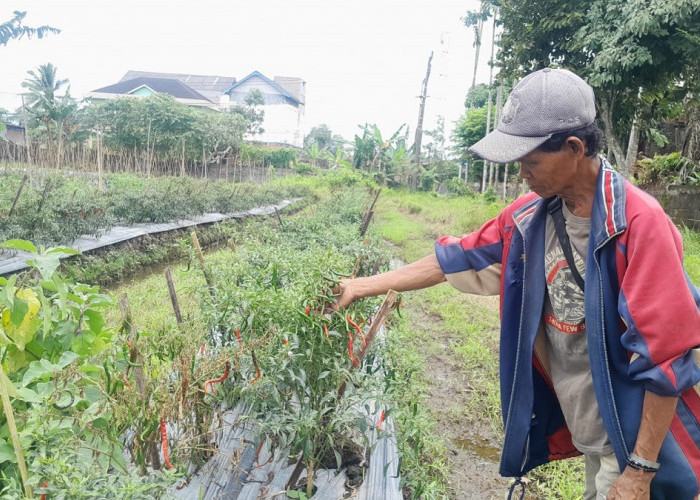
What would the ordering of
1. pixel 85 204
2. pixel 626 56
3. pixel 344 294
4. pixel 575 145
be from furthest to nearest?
1. pixel 85 204
2. pixel 626 56
3. pixel 344 294
4. pixel 575 145

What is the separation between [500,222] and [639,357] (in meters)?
0.70

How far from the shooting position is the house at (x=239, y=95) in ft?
118

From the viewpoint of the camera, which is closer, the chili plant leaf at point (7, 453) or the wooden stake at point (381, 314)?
the chili plant leaf at point (7, 453)

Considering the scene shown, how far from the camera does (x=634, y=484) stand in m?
1.39

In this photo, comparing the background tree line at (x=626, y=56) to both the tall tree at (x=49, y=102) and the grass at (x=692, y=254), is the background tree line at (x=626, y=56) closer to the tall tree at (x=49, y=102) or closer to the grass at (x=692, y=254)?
the grass at (x=692, y=254)

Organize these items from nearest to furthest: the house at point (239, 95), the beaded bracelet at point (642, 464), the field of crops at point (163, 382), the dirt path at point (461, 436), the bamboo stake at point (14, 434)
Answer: the bamboo stake at point (14, 434), the field of crops at point (163, 382), the beaded bracelet at point (642, 464), the dirt path at point (461, 436), the house at point (239, 95)

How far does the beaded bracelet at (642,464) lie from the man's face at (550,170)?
29.2 inches

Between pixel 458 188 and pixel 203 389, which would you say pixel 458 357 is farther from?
pixel 458 188

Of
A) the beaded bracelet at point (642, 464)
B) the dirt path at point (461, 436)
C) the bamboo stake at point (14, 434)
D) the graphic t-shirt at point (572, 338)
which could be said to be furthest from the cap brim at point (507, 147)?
the dirt path at point (461, 436)

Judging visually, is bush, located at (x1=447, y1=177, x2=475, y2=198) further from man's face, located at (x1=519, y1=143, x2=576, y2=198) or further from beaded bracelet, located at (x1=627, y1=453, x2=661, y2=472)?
beaded bracelet, located at (x1=627, y1=453, x2=661, y2=472)

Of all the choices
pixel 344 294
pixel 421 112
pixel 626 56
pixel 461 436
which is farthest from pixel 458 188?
pixel 344 294

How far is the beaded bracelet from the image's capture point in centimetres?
136

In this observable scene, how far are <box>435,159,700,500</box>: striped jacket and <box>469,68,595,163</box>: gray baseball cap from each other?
7.5 inches

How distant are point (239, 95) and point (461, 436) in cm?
3826
